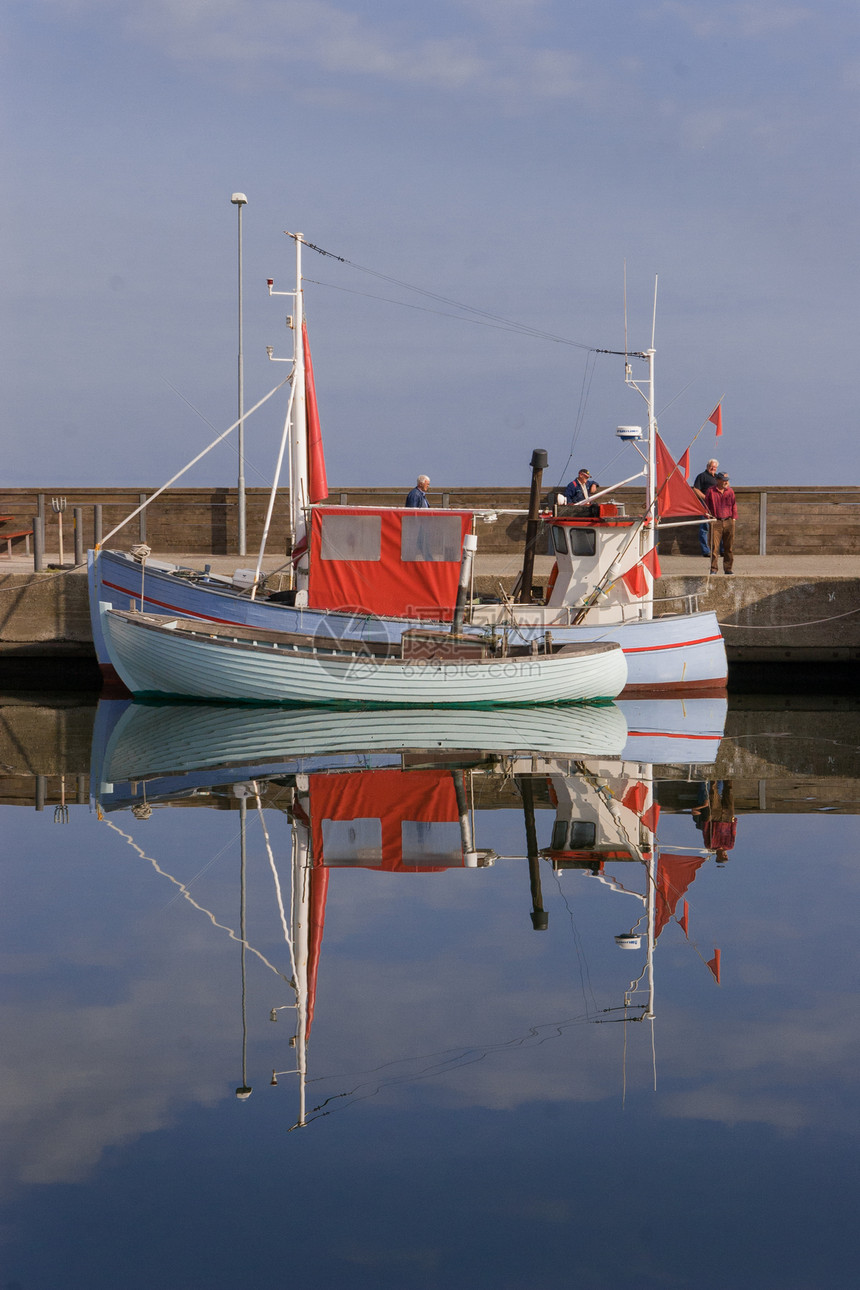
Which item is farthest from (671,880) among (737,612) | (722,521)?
(722,521)

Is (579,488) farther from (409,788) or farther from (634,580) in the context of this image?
(409,788)

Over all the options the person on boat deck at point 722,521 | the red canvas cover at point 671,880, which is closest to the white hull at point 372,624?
the person on boat deck at point 722,521

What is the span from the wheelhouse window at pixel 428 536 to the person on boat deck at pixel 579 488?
2482 millimetres

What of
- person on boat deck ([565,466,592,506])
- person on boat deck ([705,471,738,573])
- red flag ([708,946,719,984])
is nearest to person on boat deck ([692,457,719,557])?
person on boat deck ([705,471,738,573])

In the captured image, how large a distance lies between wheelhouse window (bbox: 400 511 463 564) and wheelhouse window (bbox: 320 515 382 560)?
1.12 ft

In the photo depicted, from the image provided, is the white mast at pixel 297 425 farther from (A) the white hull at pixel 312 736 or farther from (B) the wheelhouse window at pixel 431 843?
(B) the wheelhouse window at pixel 431 843

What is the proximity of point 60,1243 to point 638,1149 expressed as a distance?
2017mm

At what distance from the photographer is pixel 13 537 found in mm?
23484

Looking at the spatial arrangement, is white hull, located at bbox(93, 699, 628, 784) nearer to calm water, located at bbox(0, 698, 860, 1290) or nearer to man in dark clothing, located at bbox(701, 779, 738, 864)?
man in dark clothing, located at bbox(701, 779, 738, 864)

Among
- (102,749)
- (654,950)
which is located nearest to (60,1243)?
(654,950)

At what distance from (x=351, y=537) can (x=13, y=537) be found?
1058 centimetres

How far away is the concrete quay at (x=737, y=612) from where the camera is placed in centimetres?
1809

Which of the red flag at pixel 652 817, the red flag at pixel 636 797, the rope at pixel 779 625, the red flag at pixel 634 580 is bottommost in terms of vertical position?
the red flag at pixel 652 817

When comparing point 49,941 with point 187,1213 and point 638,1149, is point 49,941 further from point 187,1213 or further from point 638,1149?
point 638,1149
